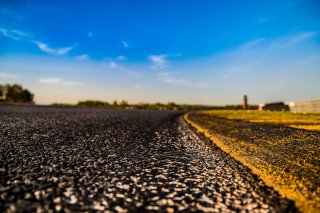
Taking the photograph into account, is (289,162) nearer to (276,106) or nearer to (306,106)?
(306,106)

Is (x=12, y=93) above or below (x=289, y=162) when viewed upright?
above

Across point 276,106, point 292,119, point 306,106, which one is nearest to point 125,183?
point 292,119

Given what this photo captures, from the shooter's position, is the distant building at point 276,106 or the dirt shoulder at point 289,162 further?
the distant building at point 276,106

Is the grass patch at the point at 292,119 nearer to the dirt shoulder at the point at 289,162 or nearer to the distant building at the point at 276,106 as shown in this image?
the dirt shoulder at the point at 289,162

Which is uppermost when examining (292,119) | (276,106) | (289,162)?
(276,106)

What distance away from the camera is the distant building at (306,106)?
78.8 feet

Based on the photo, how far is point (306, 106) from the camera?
2675 cm

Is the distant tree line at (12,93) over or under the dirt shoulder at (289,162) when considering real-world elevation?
over

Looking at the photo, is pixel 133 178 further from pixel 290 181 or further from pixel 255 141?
pixel 255 141

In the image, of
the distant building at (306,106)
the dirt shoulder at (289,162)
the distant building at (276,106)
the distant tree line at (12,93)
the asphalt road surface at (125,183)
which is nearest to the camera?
the asphalt road surface at (125,183)

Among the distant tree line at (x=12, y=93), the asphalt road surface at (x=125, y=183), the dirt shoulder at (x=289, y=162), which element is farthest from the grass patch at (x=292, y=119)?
the distant tree line at (x=12, y=93)

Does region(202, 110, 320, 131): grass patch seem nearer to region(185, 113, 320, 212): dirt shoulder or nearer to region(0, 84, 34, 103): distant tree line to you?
region(185, 113, 320, 212): dirt shoulder

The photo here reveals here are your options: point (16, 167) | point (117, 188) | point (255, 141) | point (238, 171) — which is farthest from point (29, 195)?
point (255, 141)

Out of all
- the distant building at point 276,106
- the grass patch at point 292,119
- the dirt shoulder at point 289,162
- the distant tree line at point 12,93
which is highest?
the distant tree line at point 12,93
